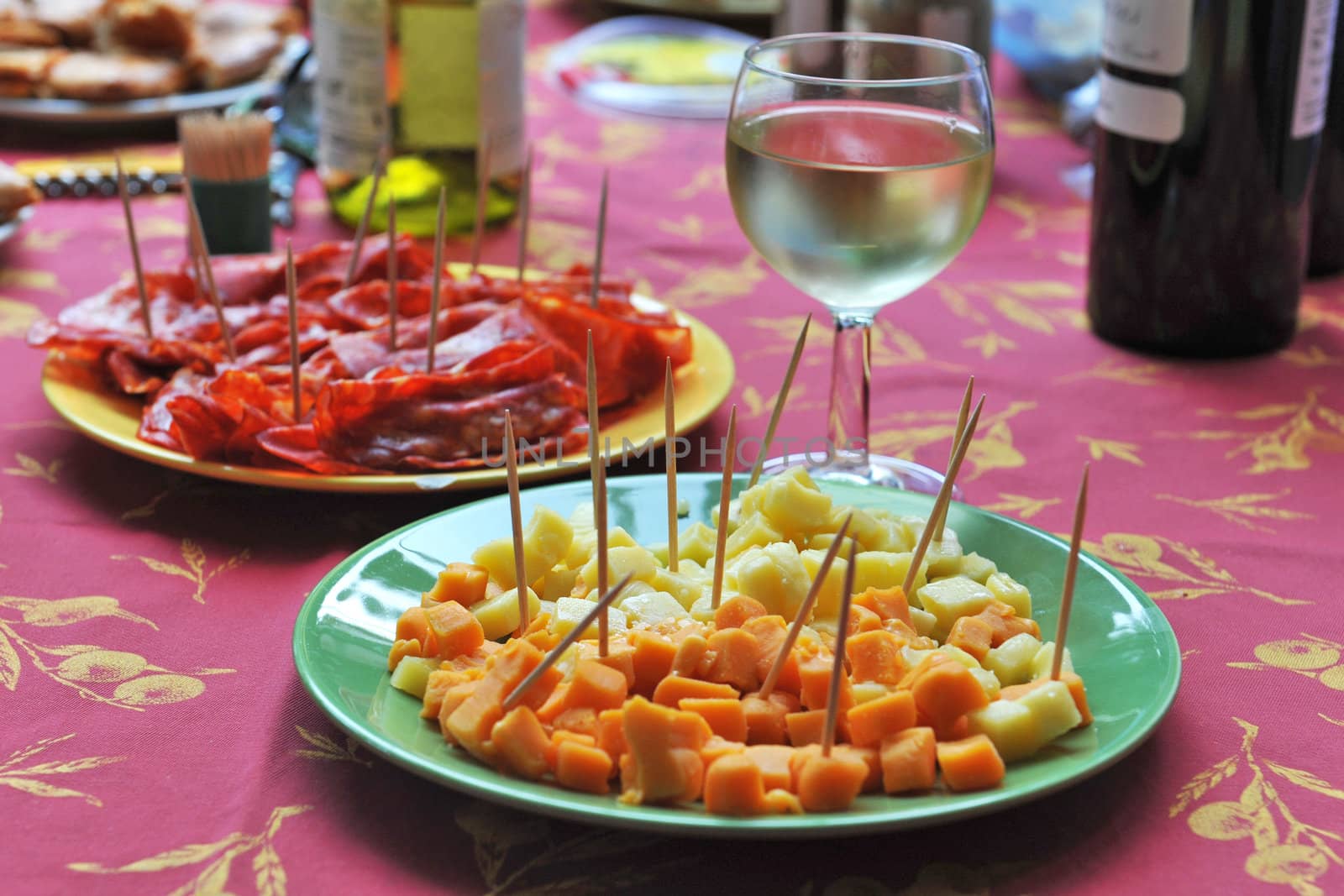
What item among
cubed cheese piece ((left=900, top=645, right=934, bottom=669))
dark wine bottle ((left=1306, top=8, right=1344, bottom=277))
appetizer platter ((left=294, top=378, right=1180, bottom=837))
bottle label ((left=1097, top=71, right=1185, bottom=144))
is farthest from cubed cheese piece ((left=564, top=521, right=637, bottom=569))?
dark wine bottle ((left=1306, top=8, right=1344, bottom=277))

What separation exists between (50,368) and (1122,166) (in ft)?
3.34

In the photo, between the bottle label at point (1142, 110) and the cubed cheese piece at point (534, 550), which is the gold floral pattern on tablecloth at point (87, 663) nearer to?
the cubed cheese piece at point (534, 550)

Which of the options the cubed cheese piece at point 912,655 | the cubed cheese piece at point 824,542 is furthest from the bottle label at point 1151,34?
the cubed cheese piece at point 912,655

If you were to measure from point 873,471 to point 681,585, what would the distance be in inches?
12.5

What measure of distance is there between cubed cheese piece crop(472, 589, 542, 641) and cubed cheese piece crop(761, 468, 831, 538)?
180 mm

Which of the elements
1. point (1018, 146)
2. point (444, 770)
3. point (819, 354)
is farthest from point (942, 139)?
point (1018, 146)

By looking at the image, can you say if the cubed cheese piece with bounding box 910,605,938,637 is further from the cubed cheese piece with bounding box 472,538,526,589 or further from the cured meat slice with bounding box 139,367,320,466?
the cured meat slice with bounding box 139,367,320,466

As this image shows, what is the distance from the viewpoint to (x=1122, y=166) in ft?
4.59

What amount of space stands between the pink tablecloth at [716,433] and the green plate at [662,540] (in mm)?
43

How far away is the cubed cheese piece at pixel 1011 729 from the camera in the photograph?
28.9 inches

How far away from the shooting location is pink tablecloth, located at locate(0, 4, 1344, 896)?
72 cm

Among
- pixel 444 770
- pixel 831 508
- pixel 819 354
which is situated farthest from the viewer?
pixel 819 354

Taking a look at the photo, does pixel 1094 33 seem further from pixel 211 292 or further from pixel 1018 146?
pixel 211 292

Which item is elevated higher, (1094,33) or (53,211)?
(1094,33)
